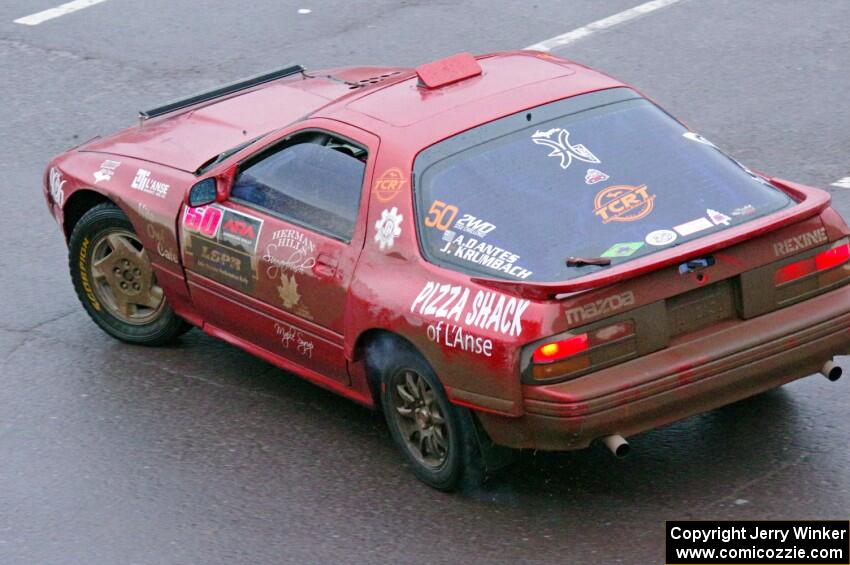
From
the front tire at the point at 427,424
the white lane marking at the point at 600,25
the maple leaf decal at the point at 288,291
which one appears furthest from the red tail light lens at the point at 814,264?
the white lane marking at the point at 600,25

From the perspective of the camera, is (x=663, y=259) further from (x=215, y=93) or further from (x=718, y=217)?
(x=215, y=93)

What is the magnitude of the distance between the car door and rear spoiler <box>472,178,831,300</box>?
883 mm

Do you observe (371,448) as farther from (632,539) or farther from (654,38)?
(654,38)

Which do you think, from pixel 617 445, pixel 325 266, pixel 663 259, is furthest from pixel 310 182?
pixel 617 445

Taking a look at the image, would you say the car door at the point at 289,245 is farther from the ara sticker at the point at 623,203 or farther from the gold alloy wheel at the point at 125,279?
the ara sticker at the point at 623,203

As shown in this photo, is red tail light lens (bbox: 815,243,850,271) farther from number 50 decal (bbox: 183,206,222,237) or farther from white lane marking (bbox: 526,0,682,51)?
white lane marking (bbox: 526,0,682,51)

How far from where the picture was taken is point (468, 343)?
5.45 metres

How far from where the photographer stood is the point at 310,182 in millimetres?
6426

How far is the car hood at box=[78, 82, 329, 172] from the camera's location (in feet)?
24.0

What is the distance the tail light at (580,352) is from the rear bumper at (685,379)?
A: 42 mm

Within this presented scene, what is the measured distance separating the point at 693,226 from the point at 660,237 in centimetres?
16

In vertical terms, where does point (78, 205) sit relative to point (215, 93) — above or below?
below

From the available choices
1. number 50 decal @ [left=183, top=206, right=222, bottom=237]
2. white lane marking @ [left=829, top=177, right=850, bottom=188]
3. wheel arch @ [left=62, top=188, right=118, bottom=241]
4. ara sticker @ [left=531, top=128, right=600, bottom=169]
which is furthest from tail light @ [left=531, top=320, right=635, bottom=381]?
white lane marking @ [left=829, top=177, right=850, bottom=188]

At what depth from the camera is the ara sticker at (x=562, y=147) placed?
5.92 metres
